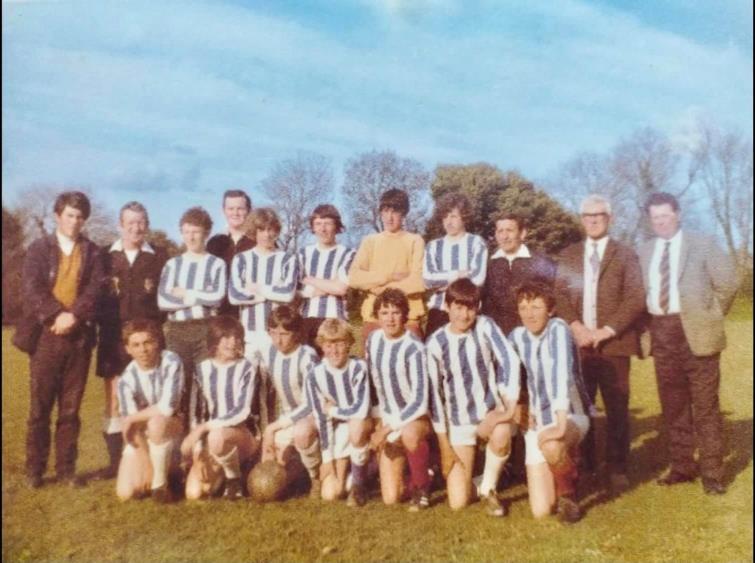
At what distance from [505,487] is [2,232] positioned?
252 centimetres

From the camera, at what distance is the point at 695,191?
306 centimetres

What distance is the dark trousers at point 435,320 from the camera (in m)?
3.09

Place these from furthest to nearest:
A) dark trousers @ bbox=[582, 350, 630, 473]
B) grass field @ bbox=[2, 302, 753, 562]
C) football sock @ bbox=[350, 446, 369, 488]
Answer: football sock @ bbox=[350, 446, 369, 488]
dark trousers @ bbox=[582, 350, 630, 473]
grass field @ bbox=[2, 302, 753, 562]

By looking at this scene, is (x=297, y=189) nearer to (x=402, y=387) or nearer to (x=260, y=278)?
(x=260, y=278)

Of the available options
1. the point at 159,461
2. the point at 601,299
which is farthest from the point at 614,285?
the point at 159,461

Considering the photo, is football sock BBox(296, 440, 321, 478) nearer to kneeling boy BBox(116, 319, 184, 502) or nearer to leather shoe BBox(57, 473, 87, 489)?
kneeling boy BBox(116, 319, 184, 502)

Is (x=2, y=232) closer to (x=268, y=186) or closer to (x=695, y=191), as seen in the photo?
(x=268, y=186)

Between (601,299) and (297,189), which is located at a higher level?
(297,189)

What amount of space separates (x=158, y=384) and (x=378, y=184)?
132cm

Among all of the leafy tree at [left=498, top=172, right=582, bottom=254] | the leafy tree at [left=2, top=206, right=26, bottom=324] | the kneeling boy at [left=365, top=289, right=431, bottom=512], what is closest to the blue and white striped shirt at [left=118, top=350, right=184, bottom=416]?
the leafy tree at [left=2, top=206, right=26, bottom=324]

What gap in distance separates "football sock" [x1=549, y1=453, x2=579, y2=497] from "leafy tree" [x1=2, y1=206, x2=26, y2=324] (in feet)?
8.00

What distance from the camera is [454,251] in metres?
3.06

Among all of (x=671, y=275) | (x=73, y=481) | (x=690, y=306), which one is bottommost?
(x=73, y=481)

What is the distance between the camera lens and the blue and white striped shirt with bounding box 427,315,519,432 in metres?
3.05
